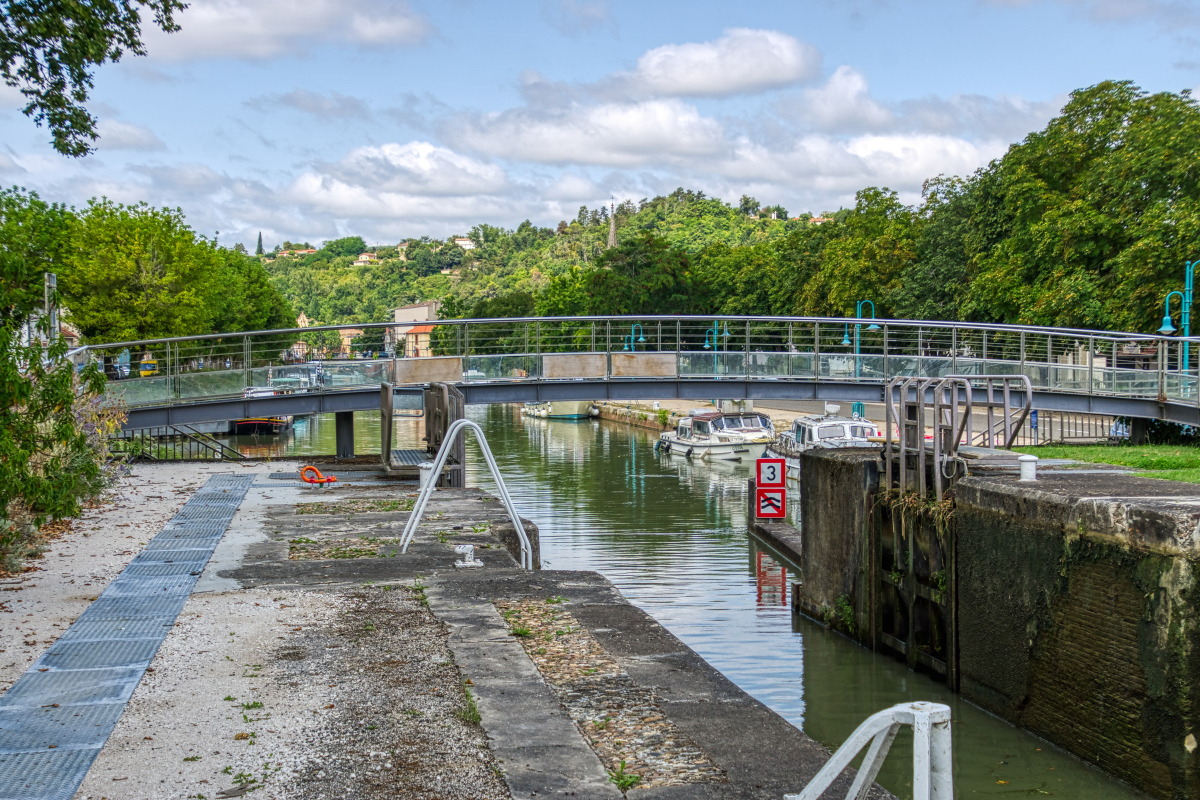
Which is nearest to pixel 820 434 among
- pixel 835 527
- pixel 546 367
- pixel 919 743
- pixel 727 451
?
pixel 727 451

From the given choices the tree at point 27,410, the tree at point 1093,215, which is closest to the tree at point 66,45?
the tree at point 27,410

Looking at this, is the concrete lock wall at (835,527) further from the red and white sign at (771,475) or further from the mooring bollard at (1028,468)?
the red and white sign at (771,475)

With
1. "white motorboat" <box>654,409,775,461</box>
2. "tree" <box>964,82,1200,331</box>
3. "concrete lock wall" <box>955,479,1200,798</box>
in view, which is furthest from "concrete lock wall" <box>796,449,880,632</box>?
"tree" <box>964,82,1200,331</box>

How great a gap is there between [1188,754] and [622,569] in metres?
11.3

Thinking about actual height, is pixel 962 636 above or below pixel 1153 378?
below

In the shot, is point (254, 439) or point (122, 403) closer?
point (122, 403)

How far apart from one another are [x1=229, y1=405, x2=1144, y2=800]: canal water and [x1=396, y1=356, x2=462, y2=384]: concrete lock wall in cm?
344

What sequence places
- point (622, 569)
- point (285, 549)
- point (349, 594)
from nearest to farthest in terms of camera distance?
point (349, 594) < point (285, 549) < point (622, 569)

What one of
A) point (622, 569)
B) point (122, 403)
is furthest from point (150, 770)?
point (122, 403)

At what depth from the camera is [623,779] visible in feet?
17.3

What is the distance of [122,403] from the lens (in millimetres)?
20938

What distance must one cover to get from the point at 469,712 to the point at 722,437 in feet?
103

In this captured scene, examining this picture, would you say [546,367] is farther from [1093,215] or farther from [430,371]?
[1093,215]

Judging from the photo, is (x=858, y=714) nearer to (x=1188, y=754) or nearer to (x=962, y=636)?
(x=962, y=636)
